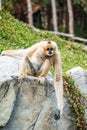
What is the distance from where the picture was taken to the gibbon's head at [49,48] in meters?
14.1

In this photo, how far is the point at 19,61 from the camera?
1584 centimetres

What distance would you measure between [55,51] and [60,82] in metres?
0.92

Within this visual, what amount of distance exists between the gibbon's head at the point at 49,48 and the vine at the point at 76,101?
8.92 feet

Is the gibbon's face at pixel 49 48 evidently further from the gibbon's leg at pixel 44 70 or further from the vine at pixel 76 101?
the vine at pixel 76 101

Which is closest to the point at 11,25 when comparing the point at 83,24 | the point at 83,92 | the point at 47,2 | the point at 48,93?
the point at 83,92

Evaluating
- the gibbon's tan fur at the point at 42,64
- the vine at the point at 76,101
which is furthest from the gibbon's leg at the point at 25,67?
the vine at the point at 76,101

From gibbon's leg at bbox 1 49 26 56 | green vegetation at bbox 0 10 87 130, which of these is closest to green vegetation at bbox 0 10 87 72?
green vegetation at bbox 0 10 87 130

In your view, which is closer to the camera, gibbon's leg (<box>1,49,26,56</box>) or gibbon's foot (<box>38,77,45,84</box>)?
gibbon's foot (<box>38,77,45,84</box>)

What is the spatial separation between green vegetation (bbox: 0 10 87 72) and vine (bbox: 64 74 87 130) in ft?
14.5

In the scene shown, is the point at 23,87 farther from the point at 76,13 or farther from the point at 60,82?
the point at 76,13

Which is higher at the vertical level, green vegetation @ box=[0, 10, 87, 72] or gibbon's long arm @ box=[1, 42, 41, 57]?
gibbon's long arm @ box=[1, 42, 41, 57]

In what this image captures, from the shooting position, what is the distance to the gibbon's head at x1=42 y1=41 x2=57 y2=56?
1406cm

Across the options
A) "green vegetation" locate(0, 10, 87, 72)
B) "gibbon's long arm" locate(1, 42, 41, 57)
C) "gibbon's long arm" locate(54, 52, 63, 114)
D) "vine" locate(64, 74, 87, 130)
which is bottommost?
"green vegetation" locate(0, 10, 87, 72)

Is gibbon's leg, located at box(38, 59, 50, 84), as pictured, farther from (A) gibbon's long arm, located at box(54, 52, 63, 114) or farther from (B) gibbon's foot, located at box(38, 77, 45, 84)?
(A) gibbon's long arm, located at box(54, 52, 63, 114)
